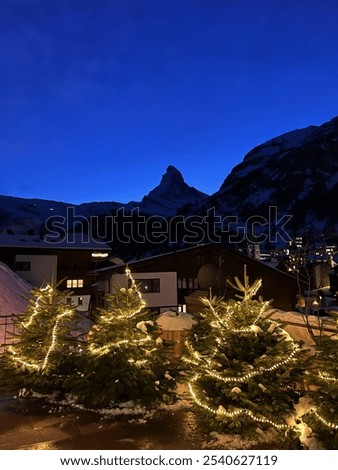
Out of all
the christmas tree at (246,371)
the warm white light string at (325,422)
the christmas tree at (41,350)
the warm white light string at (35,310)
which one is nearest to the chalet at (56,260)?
the warm white light string at (35,310)

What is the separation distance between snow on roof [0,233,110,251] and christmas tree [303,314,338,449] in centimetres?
4017

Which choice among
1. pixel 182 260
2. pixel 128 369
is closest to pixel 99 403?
pixel 128 369

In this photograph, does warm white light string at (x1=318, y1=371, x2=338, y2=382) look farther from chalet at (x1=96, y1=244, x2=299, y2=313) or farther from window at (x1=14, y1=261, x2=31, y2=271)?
window at (x1=14, y1=261, x2=31, y2=271)

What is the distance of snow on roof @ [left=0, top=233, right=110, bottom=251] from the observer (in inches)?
1634

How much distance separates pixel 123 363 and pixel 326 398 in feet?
12.5

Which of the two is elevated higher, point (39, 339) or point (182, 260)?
point (182, 260)

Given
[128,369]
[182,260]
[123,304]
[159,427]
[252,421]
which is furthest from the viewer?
[182,260]

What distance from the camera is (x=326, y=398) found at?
461 centimetres

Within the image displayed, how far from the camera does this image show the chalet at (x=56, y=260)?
4116cm

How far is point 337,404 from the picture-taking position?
4.44 m

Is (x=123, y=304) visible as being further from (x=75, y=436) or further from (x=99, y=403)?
(x=75, y=436)

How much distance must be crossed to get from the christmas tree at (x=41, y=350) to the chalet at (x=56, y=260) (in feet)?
109

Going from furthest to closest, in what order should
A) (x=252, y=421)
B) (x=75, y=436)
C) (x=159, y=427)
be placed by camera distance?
(x=159, y=427), (x=75, y=436), (x=252, y=421)
